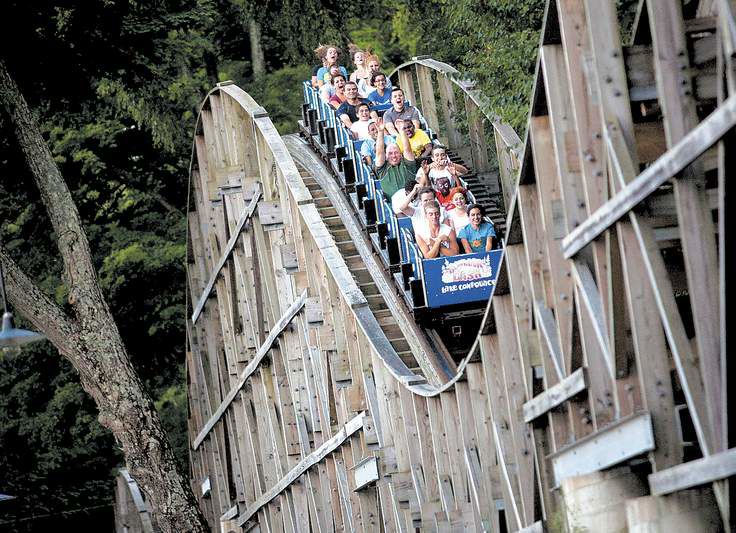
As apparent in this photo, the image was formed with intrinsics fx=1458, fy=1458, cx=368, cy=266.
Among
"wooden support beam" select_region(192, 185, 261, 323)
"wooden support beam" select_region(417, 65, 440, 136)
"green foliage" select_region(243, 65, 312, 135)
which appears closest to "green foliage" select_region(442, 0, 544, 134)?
"wooden support beam" select_region(192, 185, 261, 323)

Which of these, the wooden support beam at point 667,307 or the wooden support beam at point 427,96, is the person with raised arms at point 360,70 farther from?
the wooden support beam at point 667,307

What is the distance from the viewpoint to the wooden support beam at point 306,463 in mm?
13398

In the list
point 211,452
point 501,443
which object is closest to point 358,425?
point 501,443

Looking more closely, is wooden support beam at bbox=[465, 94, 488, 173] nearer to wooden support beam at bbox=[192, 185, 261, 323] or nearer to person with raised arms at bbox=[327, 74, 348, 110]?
person with raised arms at bbox=[327, 74, 348, 110]

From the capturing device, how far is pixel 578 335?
791cm

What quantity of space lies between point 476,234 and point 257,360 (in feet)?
11.5

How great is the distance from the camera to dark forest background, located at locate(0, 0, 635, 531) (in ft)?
66.1

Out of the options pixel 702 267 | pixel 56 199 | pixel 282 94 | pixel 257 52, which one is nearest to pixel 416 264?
pixel 56 199

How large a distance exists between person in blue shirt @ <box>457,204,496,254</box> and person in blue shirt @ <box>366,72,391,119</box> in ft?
16.8

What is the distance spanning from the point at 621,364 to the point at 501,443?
7.71ft

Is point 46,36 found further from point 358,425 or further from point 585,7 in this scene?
point 585,7

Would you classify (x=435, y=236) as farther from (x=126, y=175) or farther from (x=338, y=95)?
(x=126, y=175)

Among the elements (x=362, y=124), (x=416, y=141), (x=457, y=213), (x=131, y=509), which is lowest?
(x=131, y=509)

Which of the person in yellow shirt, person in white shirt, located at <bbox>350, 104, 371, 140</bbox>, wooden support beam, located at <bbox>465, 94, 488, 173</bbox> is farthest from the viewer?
wooden support beam, located at <bbox>465, 94, 488, 173</bbox>
